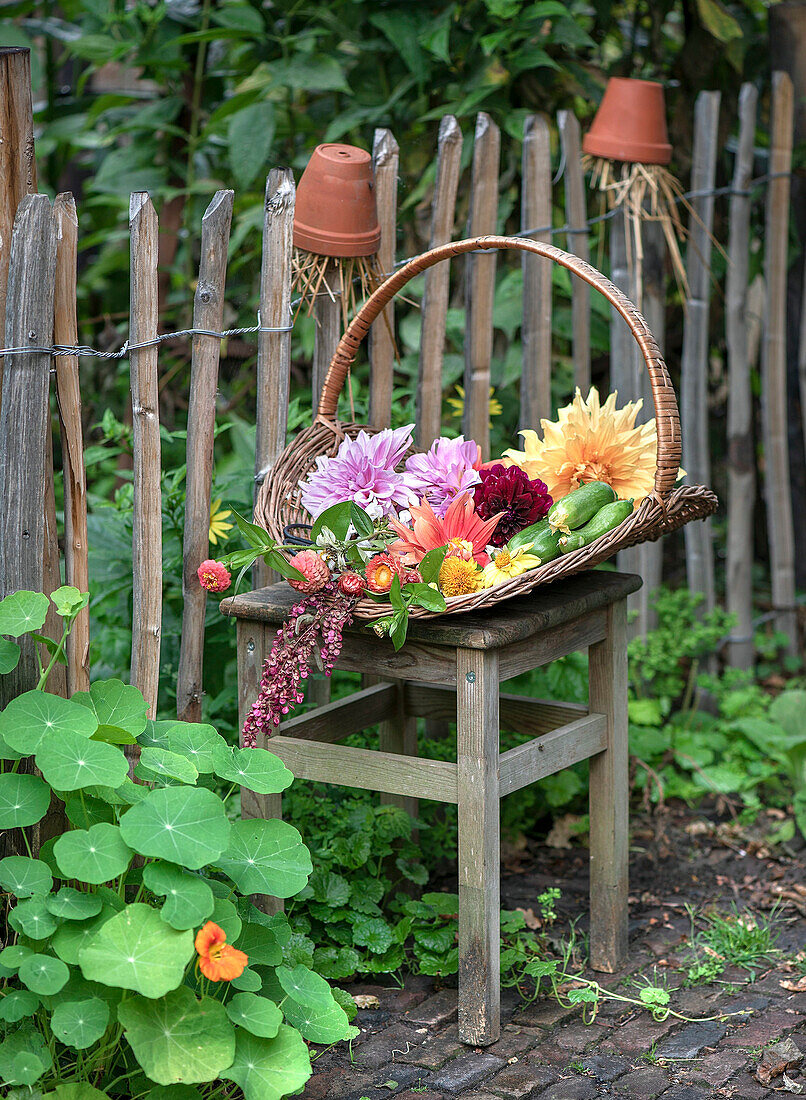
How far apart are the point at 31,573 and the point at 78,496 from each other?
0.20 m

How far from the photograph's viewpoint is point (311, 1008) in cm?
193

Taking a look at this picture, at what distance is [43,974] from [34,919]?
0.29 ft

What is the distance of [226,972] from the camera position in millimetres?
1660

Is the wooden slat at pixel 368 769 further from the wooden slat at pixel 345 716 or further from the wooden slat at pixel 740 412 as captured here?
the wooden slat at pixel 740 412

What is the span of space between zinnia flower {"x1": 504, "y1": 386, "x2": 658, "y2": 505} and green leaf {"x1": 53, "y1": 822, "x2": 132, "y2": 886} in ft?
3.59

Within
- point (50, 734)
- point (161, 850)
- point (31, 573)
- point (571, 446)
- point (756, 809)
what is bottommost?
point (756, 809)

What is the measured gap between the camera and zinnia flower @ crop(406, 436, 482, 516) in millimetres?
2217

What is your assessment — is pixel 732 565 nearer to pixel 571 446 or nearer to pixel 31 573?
pixel 571 446

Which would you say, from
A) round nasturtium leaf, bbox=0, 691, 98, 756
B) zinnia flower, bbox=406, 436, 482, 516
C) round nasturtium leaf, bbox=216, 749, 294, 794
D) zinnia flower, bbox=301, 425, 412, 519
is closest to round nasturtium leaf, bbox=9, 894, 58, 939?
round nasturtium leaf, bbox=0, 691, 98, 756

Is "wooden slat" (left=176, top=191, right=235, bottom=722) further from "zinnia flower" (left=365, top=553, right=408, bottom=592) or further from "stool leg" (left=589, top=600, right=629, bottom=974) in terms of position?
"stool leg" (left=589, top=600, right=629, bottom=974)

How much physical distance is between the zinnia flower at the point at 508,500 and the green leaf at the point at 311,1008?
2.83 feet

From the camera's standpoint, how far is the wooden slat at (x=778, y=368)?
12.0 ft

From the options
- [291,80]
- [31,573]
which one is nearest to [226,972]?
[31,573]

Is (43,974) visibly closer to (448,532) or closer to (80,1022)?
(80,1022)
